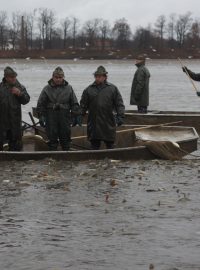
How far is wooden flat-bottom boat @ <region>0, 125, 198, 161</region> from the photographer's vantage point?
11.5m

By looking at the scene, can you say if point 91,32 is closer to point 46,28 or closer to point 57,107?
point 46,28

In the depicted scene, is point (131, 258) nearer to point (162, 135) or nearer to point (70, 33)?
point (162, 135)

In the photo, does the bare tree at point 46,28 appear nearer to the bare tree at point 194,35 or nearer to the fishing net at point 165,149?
the bare tree at point 194,35

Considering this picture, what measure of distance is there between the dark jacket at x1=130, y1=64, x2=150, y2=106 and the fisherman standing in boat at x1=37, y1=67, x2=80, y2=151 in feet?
17.5

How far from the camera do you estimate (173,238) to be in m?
7.31

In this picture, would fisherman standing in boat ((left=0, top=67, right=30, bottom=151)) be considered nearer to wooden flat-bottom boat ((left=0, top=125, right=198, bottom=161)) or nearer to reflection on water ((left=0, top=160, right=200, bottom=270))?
wooden flat-bottom boat ((left=0, top=125, right=198, bottom=161))

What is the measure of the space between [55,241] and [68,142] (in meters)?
5.21

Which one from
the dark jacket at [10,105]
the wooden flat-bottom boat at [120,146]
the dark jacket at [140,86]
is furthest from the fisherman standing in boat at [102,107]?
the dark jacket at [140,86]

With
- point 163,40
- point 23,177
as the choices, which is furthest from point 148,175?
point 163,40

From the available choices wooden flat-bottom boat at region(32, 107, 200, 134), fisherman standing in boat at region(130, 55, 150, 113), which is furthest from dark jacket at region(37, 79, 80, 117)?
fisherman standing in boat at region(130, 55, 150, 113)

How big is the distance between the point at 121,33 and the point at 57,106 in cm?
13147

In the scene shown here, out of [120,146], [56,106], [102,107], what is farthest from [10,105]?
[120,146]

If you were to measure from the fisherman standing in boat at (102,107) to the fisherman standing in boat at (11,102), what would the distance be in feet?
3.66

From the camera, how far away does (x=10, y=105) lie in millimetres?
11859
